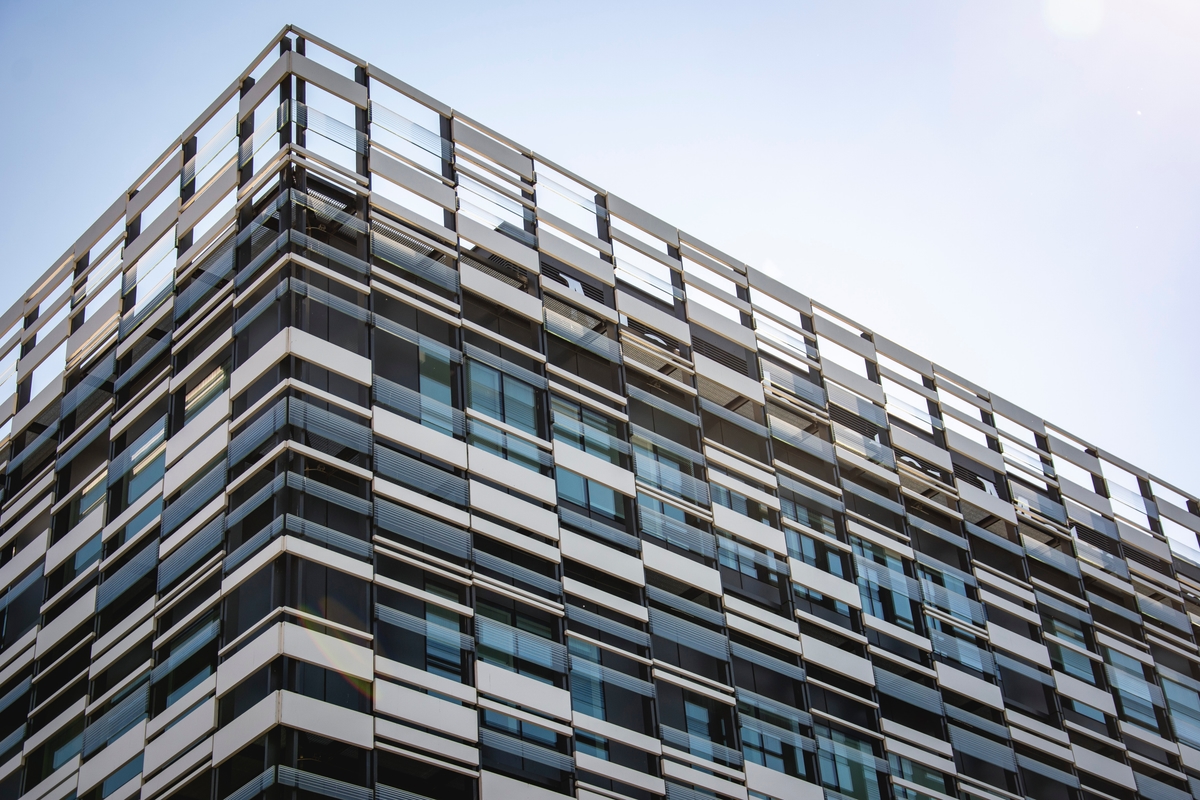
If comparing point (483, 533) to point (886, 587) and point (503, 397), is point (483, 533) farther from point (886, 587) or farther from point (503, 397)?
point (886, 587)

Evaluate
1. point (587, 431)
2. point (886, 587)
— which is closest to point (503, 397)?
point (587, 431)

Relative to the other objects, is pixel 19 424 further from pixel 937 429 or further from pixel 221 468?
pixel 937 429

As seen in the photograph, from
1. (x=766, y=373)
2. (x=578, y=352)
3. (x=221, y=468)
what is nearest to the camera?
(x=221, y=468)

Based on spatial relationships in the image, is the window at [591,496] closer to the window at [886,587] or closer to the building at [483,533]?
the building at [483,533]

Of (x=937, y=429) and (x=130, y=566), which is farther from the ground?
(x=937, y=429)

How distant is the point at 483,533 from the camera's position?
116 ft

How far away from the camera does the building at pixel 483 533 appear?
3250 cm

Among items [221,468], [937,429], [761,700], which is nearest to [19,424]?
[221,468]

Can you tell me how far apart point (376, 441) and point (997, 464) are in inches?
943

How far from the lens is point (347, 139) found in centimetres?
3866

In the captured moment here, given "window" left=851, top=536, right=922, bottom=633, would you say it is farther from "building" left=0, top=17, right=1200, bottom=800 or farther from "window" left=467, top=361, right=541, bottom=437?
"window" left=467, top=361, right=541, bottom=437

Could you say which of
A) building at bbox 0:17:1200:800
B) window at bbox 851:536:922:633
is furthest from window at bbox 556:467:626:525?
window at bbox 851:536:922:633

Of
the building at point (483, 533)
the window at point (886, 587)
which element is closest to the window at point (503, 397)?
the building at point (483, 533)

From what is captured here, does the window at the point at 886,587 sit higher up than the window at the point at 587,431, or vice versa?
the window at the point at 587,431
